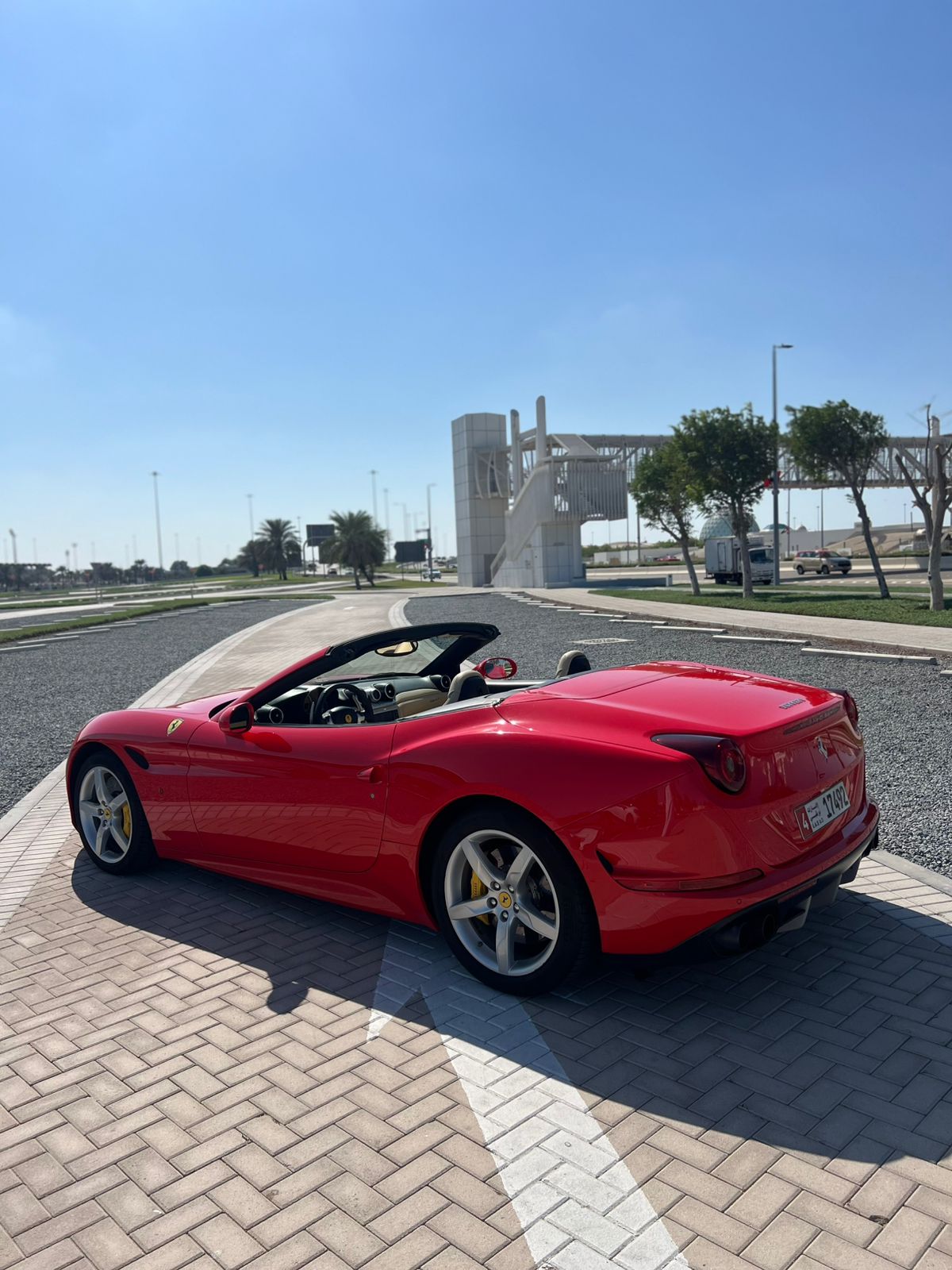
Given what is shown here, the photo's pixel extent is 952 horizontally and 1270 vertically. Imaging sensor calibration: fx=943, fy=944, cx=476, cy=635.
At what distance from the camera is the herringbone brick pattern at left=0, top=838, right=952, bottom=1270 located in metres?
2.30

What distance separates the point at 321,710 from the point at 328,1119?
2.01 meters

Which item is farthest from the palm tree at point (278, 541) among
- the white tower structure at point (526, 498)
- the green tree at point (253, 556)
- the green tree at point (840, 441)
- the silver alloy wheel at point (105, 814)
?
the silver alloy wheel at point (105, 814)

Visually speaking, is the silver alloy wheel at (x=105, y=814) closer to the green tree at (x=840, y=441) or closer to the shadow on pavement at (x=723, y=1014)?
the shadow on pavement at (x=723, y=1014)

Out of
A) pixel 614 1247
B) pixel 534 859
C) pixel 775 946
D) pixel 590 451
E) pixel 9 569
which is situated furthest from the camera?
pixel 9 569

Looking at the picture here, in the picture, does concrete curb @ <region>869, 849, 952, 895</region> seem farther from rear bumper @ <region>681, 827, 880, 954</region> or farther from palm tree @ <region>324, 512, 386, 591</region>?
palm tree @ <region>324, 512, 386, 591</region>

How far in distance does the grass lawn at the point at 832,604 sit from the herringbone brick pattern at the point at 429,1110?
14.5 m

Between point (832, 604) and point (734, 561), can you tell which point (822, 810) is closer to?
point (832, 604)

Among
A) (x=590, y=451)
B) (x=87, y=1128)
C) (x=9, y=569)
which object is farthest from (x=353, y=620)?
(x=9, y=569)

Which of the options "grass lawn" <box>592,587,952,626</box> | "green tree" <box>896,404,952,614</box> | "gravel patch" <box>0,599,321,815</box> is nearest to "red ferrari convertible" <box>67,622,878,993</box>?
"gravel patch" <box>0,599,321,815</box>

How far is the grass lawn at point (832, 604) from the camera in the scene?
17734mm

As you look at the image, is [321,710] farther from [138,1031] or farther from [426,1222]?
[426,1222]

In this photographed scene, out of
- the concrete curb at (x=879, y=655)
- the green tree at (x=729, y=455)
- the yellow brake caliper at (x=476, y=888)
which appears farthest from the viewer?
the green tree at (x=729, y=455)

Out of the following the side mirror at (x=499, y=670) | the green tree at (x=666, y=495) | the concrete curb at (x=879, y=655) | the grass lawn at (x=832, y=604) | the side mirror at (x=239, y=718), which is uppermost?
the green tree at (x=666, y=495)

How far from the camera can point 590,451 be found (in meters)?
48.1
